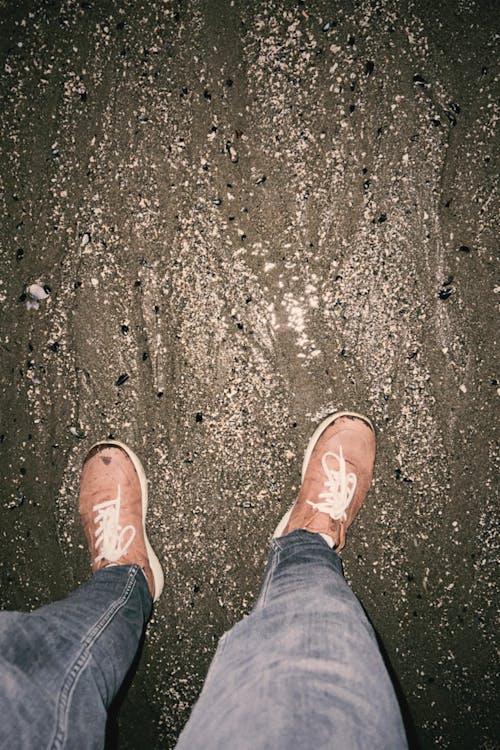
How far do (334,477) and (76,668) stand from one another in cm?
90

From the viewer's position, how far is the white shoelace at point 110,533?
132cm

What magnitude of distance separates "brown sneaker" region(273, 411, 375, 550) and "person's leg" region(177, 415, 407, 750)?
0.13 meters

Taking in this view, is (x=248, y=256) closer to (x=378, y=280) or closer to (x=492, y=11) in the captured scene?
(x=378, y=280)

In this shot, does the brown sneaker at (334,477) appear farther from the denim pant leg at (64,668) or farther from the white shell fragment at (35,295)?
the white shell fragment at (35,295)

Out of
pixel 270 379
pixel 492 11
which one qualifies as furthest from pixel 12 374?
pixel 492 11

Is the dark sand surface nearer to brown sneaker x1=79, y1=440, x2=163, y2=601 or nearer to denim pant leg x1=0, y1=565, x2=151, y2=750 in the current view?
brown sneaker x1=79, y1=440, x2=163, y2=601

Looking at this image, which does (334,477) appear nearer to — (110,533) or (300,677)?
(300,677)

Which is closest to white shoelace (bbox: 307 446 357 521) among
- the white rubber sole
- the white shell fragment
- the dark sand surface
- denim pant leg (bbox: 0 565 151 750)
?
the dark sand surface

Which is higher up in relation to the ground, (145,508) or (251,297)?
(251,297)

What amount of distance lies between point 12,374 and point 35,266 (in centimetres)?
39

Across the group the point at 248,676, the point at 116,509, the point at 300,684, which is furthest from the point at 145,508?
the point at 300,684

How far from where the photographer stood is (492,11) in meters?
1.28

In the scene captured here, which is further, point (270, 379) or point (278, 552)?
point (270, 379)

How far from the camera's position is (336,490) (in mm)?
1333
